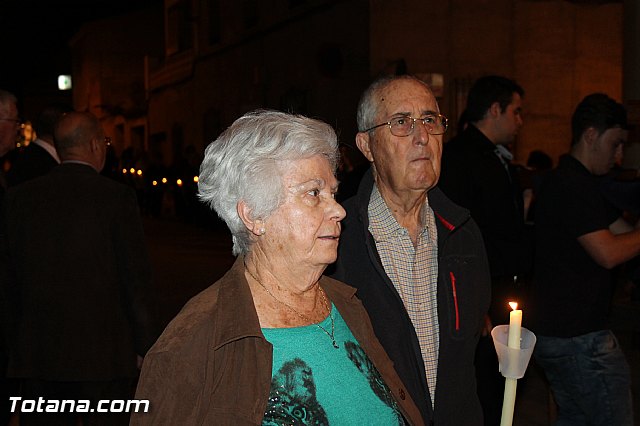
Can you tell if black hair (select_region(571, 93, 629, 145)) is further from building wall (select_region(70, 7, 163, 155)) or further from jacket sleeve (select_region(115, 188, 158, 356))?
building wall (select_region(70, 7, 163, 155))

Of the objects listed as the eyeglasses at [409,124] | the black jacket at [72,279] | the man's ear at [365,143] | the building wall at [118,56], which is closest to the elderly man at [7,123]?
the black jacket at [72,279]

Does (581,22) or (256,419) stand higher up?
(581,22)

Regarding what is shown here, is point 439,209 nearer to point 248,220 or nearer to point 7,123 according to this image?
point 248,220

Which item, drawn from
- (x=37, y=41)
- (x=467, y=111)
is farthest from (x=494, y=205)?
(x=37, y=41)

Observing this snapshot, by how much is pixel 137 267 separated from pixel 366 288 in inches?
69.1

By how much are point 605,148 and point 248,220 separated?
8.48 ft

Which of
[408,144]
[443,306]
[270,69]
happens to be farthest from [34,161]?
[270,69]

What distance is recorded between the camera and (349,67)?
1722 centimetres

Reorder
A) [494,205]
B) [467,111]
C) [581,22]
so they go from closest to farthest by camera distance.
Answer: [494,205]
[467,111]
[581,22]

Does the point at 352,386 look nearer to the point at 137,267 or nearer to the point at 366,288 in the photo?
the point at 366,288

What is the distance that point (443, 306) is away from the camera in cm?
338

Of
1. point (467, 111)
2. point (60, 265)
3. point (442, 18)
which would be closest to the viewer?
point (60, 265)

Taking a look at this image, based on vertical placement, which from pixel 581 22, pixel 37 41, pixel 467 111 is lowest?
pixel 467 111

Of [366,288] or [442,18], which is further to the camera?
[442,18]
